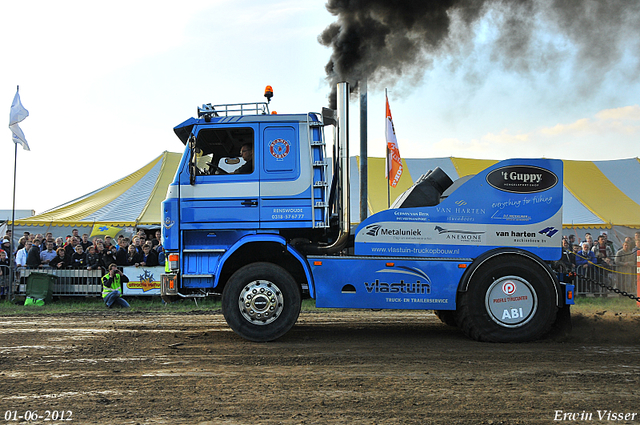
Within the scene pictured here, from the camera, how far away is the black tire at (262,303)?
670 cm

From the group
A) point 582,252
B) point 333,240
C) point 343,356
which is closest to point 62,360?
point 343,356

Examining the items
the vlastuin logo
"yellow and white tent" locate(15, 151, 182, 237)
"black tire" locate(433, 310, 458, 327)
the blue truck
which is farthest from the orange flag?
"yellow and white tent" locate(15, 151, 182, 237)

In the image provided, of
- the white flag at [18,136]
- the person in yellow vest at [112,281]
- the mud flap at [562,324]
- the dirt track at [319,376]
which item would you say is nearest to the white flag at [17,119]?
the white flag at [18,136]

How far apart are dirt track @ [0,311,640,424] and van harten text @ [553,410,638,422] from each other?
0.16 feet

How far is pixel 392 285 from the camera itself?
6805mm

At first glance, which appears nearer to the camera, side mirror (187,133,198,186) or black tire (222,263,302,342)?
black tire (222,263,302,342)

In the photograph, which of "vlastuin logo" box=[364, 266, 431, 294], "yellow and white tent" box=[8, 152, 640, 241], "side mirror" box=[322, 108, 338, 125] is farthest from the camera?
"yellow and white tent" box=[8, 152, 640, 241]

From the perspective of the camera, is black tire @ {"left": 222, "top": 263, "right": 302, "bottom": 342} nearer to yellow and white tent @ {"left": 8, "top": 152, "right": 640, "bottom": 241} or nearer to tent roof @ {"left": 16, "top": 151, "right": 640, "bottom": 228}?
yellow and white tent @ {"left": 8, "top": 152, "right": 640, "bottom": 241}

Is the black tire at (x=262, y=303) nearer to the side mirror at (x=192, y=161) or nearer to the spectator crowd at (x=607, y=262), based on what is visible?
the side mirror at (x=192, y=161)

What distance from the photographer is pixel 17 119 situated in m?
16.0

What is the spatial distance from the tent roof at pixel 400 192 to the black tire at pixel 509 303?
374 inches

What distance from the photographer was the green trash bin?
13086 mm

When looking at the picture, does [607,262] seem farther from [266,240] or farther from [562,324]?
[266,240]

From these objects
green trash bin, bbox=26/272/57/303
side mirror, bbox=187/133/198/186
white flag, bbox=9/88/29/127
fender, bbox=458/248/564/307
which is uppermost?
white flag, bbox=9/88/29/127
